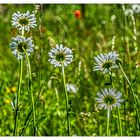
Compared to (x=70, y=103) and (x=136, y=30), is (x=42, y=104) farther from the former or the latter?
(x=136, y=30)

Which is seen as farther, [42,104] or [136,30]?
[136,30]

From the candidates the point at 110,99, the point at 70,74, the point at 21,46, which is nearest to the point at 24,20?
the point at 21,46

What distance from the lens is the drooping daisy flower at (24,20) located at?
1999 mm

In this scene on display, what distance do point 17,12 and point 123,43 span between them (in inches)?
16.5

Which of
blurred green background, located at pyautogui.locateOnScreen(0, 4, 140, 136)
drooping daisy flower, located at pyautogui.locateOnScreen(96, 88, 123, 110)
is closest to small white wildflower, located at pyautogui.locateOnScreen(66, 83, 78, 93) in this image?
blurred green background, located at pyautogui.locateOnScreen(0, 4, 140, 136)

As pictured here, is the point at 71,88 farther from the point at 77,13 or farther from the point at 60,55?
the point at 77,13

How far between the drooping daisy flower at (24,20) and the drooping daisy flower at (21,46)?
5 cm


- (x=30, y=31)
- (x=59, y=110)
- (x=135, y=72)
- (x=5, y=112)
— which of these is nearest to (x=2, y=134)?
(x=5, y=112)

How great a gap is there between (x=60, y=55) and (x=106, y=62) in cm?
16

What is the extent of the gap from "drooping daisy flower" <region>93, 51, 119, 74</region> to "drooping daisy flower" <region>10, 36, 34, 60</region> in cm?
24

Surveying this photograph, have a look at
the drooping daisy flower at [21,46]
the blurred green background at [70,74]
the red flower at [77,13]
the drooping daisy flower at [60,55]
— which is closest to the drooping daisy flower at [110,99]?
the blurred green background at [70,74]

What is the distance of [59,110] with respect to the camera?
2.06m

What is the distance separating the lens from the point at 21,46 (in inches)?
77.5

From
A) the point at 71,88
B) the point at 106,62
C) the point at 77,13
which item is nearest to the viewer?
the point at 106,62
